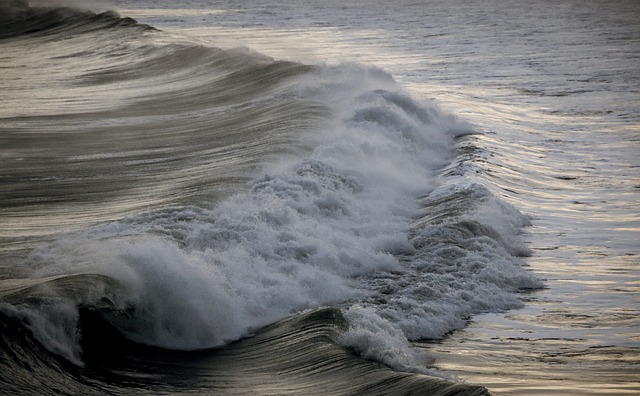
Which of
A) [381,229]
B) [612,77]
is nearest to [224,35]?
[612,77]

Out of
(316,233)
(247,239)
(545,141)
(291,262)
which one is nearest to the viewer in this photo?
(291,262)

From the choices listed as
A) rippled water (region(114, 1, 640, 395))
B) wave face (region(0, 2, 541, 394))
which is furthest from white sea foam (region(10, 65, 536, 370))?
rippled water (region(114, 1, 640, 395))

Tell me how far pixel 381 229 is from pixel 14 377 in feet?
18.0

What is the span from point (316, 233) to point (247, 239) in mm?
947

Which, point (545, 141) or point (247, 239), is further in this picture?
point (545, 141)

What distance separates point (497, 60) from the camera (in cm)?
3014

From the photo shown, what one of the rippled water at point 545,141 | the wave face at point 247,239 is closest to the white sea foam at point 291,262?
the wave face at point 247,239

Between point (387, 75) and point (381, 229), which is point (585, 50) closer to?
point (387, 75)

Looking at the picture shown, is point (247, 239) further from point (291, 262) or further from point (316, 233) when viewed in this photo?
point (316, 233)

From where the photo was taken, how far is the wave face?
6.83 m

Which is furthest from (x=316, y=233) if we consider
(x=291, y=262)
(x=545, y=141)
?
(x=545, y=141)

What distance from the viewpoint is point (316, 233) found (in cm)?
1009

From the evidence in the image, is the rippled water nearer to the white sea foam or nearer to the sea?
the sea

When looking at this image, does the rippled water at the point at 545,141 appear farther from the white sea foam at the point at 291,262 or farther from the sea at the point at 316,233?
the white sea foam at the point at 291,262
